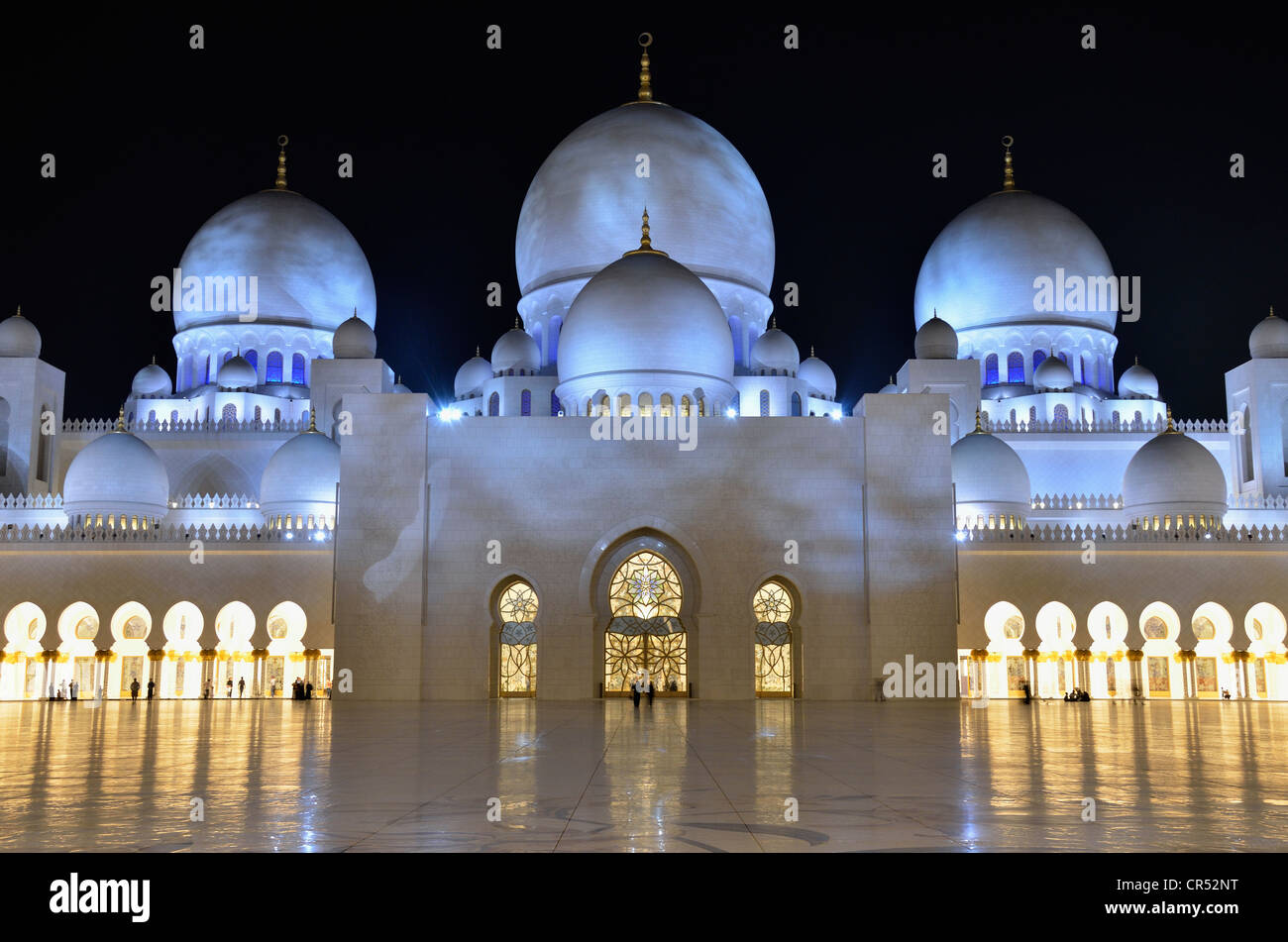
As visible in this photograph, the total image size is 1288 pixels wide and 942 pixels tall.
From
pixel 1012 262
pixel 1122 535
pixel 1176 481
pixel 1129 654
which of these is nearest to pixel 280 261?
pixel 1012 262

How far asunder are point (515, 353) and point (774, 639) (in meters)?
10.5

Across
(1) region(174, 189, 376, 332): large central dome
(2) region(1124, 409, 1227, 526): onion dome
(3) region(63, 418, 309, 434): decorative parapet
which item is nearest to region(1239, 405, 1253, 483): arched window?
(2) region(1124, 409, 1227, 526): onion dome

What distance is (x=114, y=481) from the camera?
2502 centimetres

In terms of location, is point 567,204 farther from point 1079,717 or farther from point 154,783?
point 154,783

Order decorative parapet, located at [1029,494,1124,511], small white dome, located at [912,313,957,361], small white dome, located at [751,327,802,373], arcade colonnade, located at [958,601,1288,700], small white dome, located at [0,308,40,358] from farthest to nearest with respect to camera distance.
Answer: small white dome, located at [912,313,957,361], small white dome, located at [0,308,40,358], small white dome, located at [751,327,802,373], decorative parapet, located at [1029,494,1124,511], arcade colonnade, located at [958,601,1288,700]

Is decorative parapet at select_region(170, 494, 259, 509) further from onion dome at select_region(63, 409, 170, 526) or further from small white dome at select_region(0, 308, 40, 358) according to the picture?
small white dome at select_region(0, 308, 40, 358)

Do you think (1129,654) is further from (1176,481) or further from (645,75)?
(645,75)

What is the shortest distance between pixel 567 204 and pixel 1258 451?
16999 mm

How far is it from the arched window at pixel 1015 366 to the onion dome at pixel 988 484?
5992 mm

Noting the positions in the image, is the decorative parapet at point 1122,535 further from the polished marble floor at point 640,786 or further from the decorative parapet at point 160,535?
the decorative parapet at point 160,535

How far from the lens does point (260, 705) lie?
59.6 feet

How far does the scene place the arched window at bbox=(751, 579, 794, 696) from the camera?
68.3ft

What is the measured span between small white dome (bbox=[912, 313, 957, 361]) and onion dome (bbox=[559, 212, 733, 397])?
279 inches

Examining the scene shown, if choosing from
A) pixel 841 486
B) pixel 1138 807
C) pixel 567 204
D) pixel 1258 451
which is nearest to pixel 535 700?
pixel 841 486
